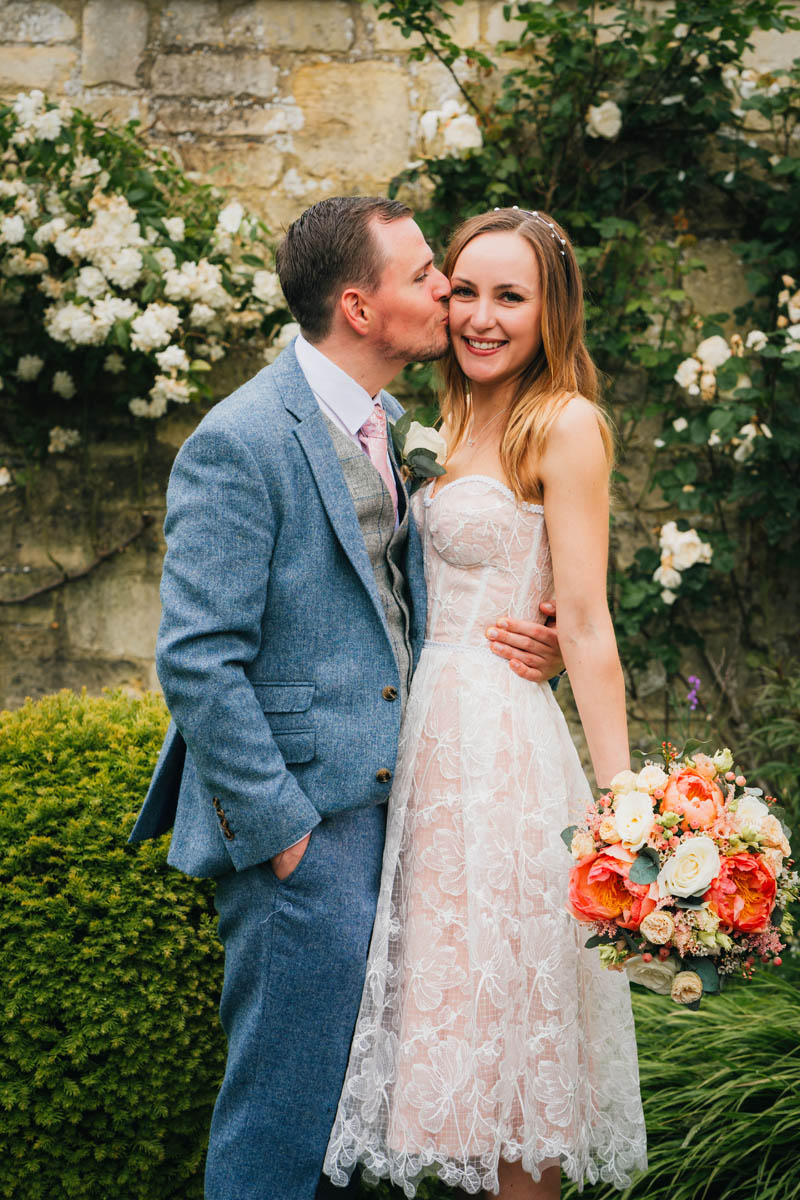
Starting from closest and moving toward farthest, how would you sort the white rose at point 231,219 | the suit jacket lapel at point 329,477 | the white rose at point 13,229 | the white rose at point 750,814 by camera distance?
the white rose at point 750,814 < the suit jacket lapel at point 329,477 < the white rose at point 13,229 < the white rose at point 231,219

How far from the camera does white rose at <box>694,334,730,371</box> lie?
4.25 metres

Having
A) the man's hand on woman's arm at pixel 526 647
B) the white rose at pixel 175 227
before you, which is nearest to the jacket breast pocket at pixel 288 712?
the man's hand on woman's arm at pixel 526 647

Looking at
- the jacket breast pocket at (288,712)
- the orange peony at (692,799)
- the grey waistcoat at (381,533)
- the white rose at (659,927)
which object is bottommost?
the white rose at (659,927)

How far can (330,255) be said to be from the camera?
2242 millimetres

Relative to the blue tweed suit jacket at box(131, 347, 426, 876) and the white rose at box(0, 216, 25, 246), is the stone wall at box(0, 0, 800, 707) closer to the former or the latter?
the white rose at box(0, 216, 25, 246)

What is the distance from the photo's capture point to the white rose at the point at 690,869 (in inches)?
74.3

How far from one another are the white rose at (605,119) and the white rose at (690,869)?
3.32m

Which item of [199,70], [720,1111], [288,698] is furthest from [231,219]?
[720,1111]

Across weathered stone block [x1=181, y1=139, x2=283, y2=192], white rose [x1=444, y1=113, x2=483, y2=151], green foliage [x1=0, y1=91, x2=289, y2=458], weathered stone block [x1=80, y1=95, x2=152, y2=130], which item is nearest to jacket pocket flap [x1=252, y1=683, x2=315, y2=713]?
green foliage [x1=0, y1=91, x2=289, y2=458]

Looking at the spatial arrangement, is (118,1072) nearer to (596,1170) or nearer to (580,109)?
(596,1170)

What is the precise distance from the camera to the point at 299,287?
2289mm

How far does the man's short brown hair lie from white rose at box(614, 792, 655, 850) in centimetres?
111

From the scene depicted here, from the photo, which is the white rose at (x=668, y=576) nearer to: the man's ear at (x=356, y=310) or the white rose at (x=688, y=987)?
the man's ear at (x=356, y=310)

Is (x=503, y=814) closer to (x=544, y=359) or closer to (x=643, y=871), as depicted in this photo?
(x=643, y=871)
